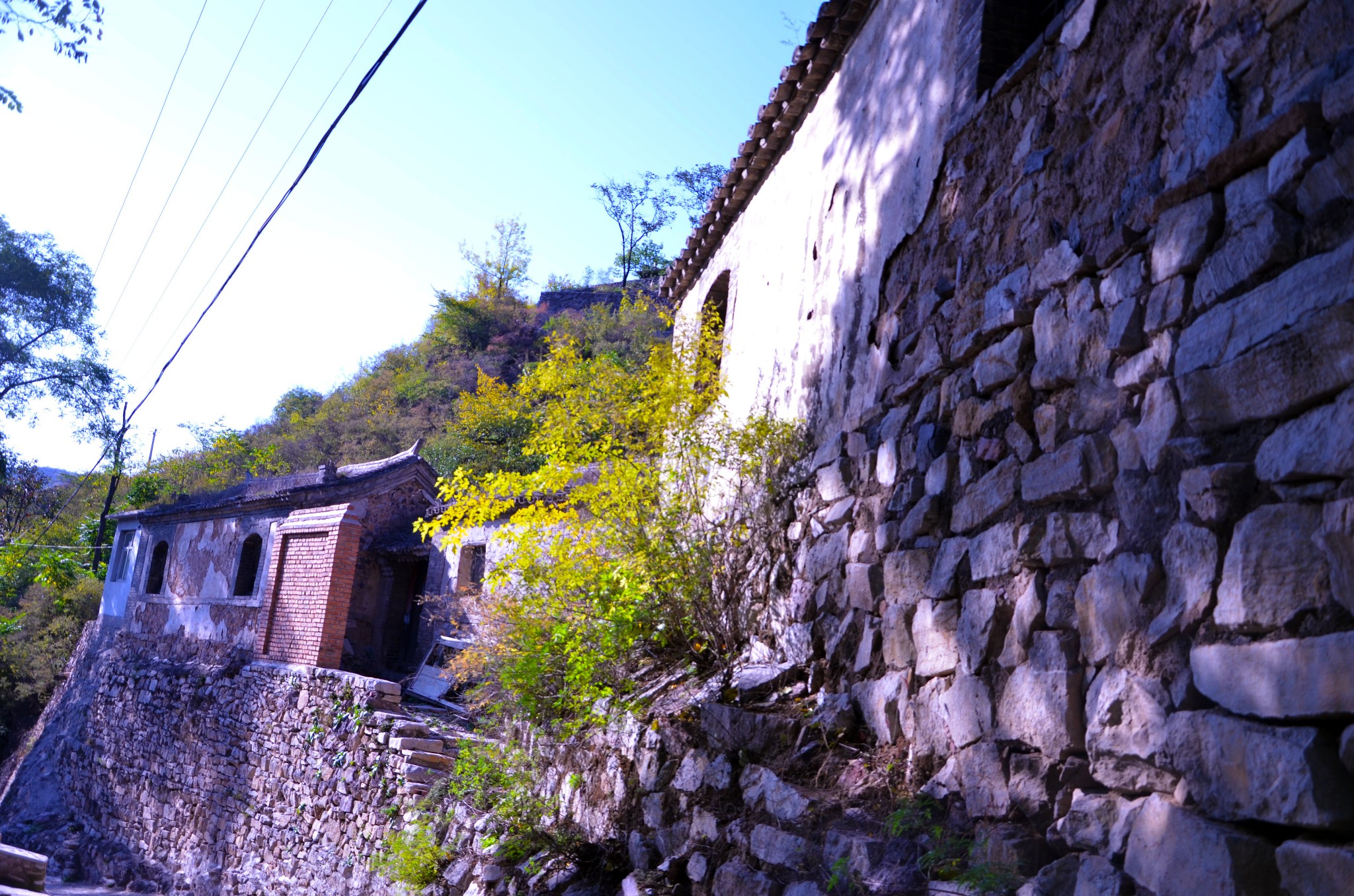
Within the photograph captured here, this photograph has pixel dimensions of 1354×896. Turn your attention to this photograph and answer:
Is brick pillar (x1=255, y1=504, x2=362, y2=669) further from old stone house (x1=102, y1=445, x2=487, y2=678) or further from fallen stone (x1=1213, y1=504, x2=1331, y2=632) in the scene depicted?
fallen stone (x1=1213, y1=504, x2=1331, y2=632)

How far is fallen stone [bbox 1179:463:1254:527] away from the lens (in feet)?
7.07

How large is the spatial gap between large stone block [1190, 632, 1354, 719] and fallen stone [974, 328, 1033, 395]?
4.12 ft

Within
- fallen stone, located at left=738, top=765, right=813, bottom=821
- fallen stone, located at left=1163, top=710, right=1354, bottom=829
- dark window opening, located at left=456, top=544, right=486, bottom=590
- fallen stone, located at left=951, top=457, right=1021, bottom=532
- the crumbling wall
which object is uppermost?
dark window opening, located at left=456, top=544, right=486, bottom=590

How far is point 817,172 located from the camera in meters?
5.98

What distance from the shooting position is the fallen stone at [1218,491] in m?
2.16

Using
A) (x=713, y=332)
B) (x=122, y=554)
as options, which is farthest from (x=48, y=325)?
(x=713, y=332)

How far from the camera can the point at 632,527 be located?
5688mm

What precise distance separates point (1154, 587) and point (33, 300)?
28.8 meters

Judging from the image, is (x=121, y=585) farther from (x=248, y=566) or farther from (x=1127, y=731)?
(x=1127, y=731)

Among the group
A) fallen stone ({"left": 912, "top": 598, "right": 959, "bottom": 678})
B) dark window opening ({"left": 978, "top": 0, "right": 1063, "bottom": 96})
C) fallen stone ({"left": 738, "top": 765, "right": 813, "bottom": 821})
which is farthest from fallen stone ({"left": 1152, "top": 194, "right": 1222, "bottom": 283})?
fallen stone ({"left": 738, "top": 765, "right": 813, "bottom": 821})

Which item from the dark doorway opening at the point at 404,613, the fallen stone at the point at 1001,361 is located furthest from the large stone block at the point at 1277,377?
A: the dark doorway opening at the point at 404,613

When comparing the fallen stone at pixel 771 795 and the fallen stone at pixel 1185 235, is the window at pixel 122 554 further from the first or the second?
the fallen stone at pixel 1185 235

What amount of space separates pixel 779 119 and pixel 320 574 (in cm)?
977

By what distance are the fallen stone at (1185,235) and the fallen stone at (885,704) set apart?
1.78 m
